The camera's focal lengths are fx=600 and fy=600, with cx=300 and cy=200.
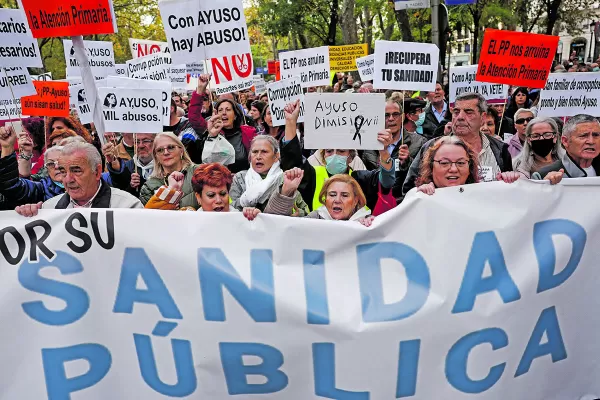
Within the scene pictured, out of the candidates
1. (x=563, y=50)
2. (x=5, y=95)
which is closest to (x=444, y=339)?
(x=5, y=95)

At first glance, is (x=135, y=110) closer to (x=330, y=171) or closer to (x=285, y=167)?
(x=285, y=167)

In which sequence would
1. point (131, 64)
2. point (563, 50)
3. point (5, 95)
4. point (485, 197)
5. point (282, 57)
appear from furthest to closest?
point (563, 50) → point (131, 64) → point (282, 57) → point (5, 95) → point (485, 197)

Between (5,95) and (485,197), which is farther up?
(5,95)

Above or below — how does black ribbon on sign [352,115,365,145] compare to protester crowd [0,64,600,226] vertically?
above

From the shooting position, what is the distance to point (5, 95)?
5.17 m

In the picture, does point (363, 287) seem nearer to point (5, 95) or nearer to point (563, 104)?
point (563, 104)

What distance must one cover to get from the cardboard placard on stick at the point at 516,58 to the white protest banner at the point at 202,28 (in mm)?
2259

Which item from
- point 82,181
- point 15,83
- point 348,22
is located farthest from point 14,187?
point 348,22

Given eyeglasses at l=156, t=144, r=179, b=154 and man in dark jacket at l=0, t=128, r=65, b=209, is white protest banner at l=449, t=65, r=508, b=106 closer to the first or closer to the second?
eyeglasses at l=156, t=144, r=179, b=154

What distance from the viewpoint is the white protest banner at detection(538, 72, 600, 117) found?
5.23m

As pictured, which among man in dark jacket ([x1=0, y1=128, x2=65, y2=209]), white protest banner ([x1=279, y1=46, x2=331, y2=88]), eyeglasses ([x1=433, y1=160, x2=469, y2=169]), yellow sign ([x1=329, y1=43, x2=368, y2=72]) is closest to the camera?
eyeglasses ([x1=433, y1=160, x2=469, y2=169])

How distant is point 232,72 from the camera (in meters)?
7.41

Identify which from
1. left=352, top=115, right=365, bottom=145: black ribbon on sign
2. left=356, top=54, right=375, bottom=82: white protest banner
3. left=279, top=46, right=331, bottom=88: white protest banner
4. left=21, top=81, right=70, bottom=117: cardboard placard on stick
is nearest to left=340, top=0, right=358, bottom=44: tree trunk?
left=356, top=54, right=375, bottom=82: white protest banner

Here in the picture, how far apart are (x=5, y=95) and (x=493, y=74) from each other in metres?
4.28
